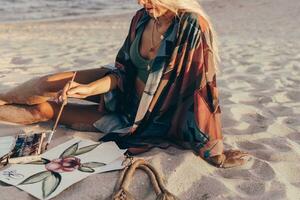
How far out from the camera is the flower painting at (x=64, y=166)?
2100 millimetres

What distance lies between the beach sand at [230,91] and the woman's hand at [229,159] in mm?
30

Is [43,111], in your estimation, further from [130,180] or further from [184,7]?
[184,7]

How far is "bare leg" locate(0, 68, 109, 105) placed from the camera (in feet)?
9.06

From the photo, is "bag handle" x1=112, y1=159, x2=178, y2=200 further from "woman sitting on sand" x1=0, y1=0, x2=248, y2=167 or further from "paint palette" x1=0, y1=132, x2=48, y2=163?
"paint palette" x1=0, y1=132, x2=48, y2=163

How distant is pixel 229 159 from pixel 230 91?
137 cm

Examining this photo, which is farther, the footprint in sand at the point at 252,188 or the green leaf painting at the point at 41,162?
the green leaf painting at the point at 41,162

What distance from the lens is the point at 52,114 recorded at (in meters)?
2.87

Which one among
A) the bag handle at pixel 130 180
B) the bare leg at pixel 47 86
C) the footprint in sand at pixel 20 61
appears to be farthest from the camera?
the footprint in sand at pixel 20 61

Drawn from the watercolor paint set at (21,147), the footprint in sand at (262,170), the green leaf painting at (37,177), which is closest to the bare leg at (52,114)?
the watercolor paint set at (21,147)

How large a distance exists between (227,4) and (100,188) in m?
8.95

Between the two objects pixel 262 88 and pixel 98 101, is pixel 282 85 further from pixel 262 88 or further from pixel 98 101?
pixel 98 101

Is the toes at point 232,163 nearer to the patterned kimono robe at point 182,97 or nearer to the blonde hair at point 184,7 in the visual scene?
the patterned kimono robe at point 182,97

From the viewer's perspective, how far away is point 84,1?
1128 cm

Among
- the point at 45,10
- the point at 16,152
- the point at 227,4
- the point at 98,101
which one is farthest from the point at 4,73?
the point at 227,4
